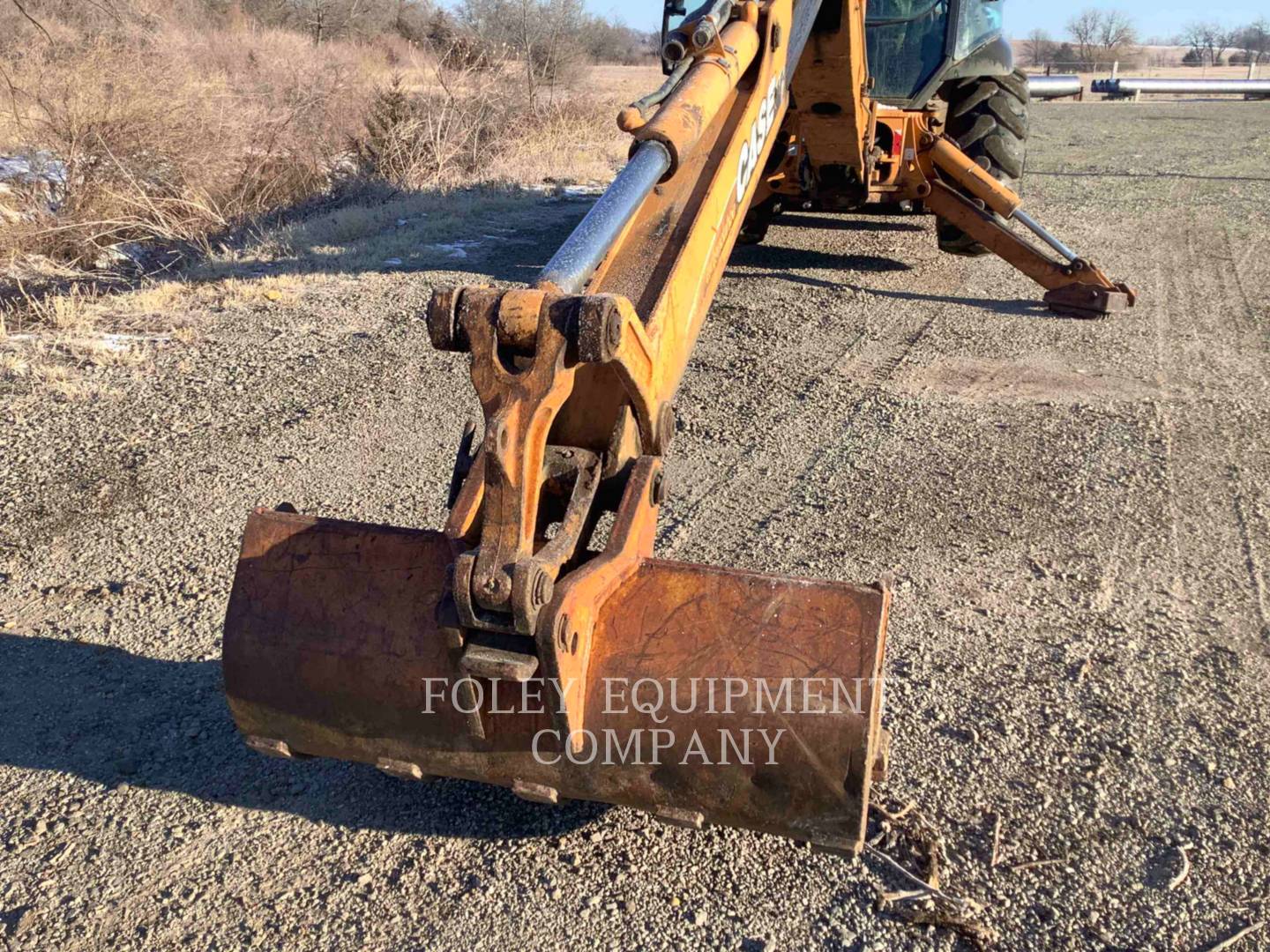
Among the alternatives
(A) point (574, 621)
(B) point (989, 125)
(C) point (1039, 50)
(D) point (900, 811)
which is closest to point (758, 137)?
(A) point (574, 621)

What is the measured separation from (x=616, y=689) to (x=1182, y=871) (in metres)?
1.42

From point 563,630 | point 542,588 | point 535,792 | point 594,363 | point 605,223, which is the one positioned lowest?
point 535,792

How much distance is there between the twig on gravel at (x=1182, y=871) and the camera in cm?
240

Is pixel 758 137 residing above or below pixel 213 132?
above

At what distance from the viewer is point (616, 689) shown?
222cm

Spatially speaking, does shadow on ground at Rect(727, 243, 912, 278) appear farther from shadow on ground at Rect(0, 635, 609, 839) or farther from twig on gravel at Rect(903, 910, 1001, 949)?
twig on gravel at Rect(903, 910, 1001, 949)

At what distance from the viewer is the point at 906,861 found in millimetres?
2477

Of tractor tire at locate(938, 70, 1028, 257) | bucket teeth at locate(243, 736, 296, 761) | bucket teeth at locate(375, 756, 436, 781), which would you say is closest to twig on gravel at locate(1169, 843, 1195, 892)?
bucket teeth at locate(375, 756, 436, 781)

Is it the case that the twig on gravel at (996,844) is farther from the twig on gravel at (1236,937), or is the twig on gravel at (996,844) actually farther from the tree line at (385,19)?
the tree line at (385,19)

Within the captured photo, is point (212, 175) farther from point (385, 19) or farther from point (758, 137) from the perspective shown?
point (385, 19)

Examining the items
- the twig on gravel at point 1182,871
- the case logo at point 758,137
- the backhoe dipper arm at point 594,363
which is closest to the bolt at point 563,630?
the backhoe dipper arm at point 594,363

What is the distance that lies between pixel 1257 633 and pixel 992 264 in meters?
5.24

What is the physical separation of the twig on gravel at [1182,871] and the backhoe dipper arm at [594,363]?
1.45 metres

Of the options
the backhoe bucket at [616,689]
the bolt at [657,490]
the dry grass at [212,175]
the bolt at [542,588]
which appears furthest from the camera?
the dry grass at [212,175]
